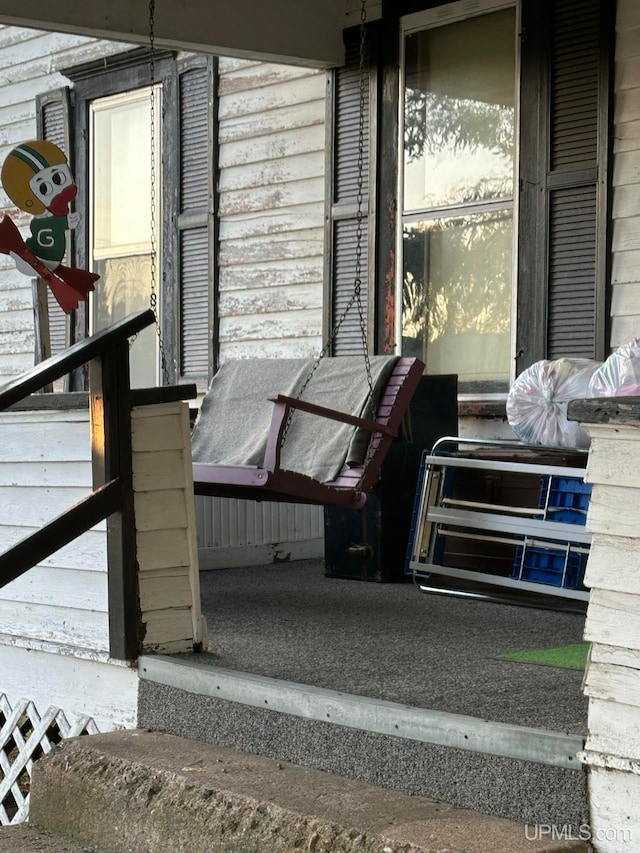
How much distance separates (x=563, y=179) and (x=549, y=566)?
75.1 inches

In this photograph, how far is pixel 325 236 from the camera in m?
6.71

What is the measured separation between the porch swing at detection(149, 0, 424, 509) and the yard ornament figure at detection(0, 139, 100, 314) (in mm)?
813

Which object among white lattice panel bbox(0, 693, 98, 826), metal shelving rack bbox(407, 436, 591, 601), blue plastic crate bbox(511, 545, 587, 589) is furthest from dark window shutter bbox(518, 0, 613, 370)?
white lattice panel bbox(0, 693, 98, 826)

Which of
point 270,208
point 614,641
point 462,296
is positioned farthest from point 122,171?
point 614,641

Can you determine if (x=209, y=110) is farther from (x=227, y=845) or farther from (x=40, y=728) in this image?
(x=227, y=845)

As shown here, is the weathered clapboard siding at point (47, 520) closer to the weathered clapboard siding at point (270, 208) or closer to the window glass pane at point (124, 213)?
the weathered clapboard siding at point (270, 208)

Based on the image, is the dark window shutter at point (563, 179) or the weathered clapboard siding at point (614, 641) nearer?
the weathered clapboard siding at point (614, 641)

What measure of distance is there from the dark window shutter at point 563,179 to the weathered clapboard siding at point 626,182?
0.17ft

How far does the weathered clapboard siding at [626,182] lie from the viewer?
5.26 metres

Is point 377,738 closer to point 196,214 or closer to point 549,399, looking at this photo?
point 549,399

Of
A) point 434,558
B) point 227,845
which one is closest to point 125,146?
point 434,558

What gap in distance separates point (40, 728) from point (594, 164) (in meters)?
3.49

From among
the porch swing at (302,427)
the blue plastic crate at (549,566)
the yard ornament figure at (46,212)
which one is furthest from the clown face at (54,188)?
the blue plastic crate at (549,566)

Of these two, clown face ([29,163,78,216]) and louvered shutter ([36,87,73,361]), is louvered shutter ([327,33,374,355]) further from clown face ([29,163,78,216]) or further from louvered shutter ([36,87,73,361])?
louvered shutter ([36,87,73,361])
